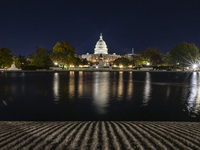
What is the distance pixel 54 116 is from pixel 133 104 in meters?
5.54

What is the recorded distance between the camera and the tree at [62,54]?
82.2 meters

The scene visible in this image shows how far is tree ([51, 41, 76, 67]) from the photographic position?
8219cm

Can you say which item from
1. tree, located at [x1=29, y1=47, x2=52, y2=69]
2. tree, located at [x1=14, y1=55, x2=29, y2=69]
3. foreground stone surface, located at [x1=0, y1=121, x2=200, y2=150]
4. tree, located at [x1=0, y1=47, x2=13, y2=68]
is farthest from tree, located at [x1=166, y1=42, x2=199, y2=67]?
foreground stone surface, located at [x1=0, y1=121, x2=200, y2=150]

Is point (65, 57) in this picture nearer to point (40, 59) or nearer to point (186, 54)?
point (40, 59)

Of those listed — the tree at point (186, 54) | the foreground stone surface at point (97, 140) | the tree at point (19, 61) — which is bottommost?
the foreground stone surface at point (97, 140)

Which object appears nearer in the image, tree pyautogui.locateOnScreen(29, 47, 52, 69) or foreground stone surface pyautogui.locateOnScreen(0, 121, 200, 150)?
foreground stone surface pyautogui.locateOnScreen(0, 121, 200, 150)

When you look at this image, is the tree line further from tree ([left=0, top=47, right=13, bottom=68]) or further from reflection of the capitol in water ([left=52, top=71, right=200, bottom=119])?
reflection of the capitol in water ([left=52, top=71, right=200, bottom=119])

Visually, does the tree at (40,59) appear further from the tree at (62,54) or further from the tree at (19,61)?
the tree at (19,61)

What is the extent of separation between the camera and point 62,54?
83.9 meters

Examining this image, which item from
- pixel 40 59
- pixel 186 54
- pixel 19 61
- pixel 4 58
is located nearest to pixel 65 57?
pixel 40 59

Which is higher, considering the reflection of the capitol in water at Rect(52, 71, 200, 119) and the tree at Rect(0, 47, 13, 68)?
the tree at Rect(0, 47, 13, 68)

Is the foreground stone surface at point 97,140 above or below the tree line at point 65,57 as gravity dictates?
below

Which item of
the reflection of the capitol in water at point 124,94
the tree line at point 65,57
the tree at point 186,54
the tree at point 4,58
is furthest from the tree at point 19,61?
the tree at point 186,54

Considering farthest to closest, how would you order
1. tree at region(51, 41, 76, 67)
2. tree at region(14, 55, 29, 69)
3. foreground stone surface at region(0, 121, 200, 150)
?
tree at region(14, 55, 29, 69), tree at region(51, 41, 76, 67), foreground stone surface at region(0, 121, 200, 150)
